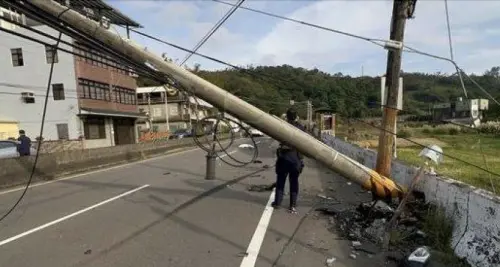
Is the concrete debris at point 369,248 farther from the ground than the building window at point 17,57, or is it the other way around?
the building window at point 17,57

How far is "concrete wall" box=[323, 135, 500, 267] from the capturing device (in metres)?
5.66

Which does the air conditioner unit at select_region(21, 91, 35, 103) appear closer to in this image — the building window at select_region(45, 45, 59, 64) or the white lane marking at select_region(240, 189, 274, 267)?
the building window at select_region(45, 45, 59, 64)

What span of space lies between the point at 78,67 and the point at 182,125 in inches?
1574

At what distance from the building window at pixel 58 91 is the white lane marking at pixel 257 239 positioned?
36769 millimetres

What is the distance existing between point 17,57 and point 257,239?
41476 mm

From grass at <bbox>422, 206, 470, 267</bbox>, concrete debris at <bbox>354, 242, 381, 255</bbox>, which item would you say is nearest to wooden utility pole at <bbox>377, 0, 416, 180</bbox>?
grass at <bbox>422, 206, 470, 267</bbox>

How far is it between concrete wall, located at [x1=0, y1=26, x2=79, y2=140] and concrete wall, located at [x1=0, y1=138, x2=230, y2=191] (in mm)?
16376

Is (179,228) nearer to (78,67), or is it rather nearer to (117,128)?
(78,67)

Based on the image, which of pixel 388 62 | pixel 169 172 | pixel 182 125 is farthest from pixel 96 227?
pixel 182 125

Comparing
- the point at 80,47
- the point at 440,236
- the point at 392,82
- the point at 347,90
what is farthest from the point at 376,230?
the point at 347,90

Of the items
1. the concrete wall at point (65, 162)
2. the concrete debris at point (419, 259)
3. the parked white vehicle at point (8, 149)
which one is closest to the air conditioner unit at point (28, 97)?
the concrete wall at point (65, 162)

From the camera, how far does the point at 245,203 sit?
10320 millimetres

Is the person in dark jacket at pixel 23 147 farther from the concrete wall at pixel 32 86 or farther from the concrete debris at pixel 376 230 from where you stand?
the concrete wall at pixel 32 86

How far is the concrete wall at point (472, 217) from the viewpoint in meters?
5.66
